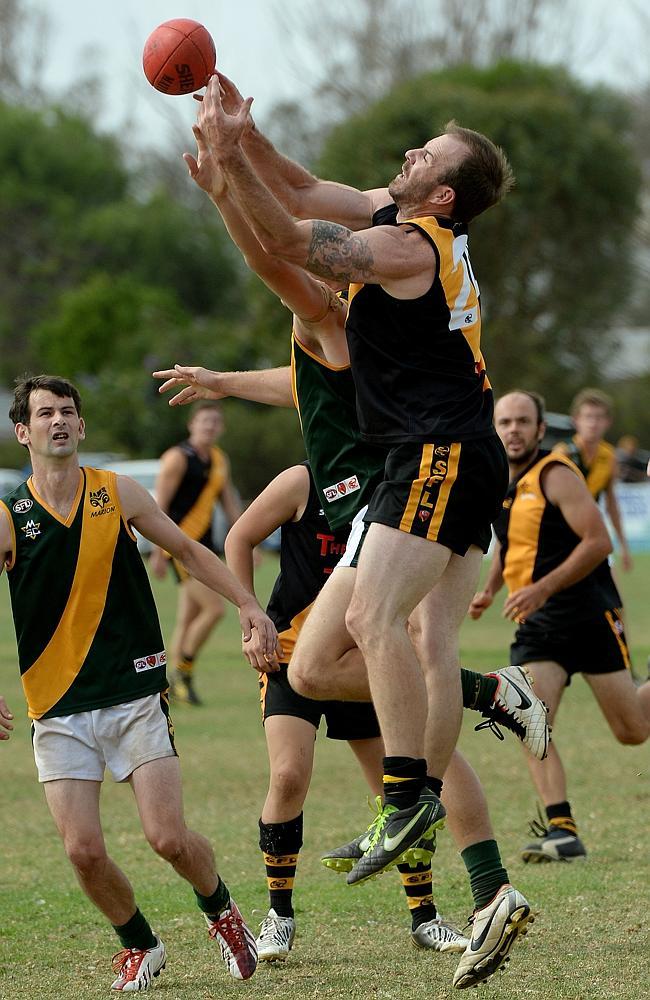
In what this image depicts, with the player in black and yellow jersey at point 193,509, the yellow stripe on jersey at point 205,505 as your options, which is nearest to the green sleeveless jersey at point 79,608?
the player in black and yellow jersey at point 193,509

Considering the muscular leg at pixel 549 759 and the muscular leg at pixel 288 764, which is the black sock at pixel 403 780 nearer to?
the muscular leg at pixel 288 764

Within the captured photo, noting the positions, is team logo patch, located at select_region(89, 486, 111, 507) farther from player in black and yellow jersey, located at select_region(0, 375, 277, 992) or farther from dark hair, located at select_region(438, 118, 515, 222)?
dark hair, located at select_region(438, 118, 515, 222)

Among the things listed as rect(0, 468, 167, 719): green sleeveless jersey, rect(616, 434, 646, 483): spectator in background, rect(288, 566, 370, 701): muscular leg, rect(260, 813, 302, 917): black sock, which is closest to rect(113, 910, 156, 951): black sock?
rect(260, 813, 302, 917): black sock

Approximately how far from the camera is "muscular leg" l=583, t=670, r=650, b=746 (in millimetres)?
7707

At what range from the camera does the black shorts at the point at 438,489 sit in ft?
17.0

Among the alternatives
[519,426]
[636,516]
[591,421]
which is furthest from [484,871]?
[636,516]

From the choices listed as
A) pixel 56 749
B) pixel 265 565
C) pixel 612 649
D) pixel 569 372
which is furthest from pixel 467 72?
pixel 56 749

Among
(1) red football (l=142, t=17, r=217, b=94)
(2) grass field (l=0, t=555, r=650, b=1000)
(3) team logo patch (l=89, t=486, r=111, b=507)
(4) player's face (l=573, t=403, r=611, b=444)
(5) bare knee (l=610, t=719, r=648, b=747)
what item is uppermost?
(1) red football (l=142, t=17, r=217, b=94)

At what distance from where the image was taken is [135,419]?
40.2 m

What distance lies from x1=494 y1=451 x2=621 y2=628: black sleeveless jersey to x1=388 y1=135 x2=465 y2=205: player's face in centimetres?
284

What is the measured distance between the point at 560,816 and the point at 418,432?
319cm

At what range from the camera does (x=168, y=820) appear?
17.3 ft

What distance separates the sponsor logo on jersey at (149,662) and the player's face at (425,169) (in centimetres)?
197

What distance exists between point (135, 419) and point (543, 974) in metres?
35.6
